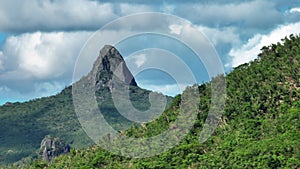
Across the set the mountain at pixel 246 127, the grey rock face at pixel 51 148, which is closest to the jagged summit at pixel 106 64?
the grey rock face at pixel 51 148

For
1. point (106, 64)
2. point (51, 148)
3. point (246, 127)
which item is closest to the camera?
point (246, 127)

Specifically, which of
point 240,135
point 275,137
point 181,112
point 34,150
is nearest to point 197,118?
point 181,112

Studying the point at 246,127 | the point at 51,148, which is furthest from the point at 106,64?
the point at 246,127

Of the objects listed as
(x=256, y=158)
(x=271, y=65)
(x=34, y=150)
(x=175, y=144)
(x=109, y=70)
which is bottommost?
(x=256, y=158)

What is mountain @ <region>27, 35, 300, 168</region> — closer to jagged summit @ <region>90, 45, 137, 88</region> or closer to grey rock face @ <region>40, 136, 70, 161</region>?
grey rock face @ <region>40, 136, 70, 161</region>

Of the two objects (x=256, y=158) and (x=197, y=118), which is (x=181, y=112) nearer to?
(x=197, y=118)

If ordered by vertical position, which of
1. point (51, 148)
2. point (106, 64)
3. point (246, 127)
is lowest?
point (246, 127)

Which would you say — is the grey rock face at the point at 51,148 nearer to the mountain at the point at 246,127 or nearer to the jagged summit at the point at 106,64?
the jagged summit at the point at 106,64

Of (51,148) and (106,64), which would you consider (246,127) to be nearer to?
(51,148)
